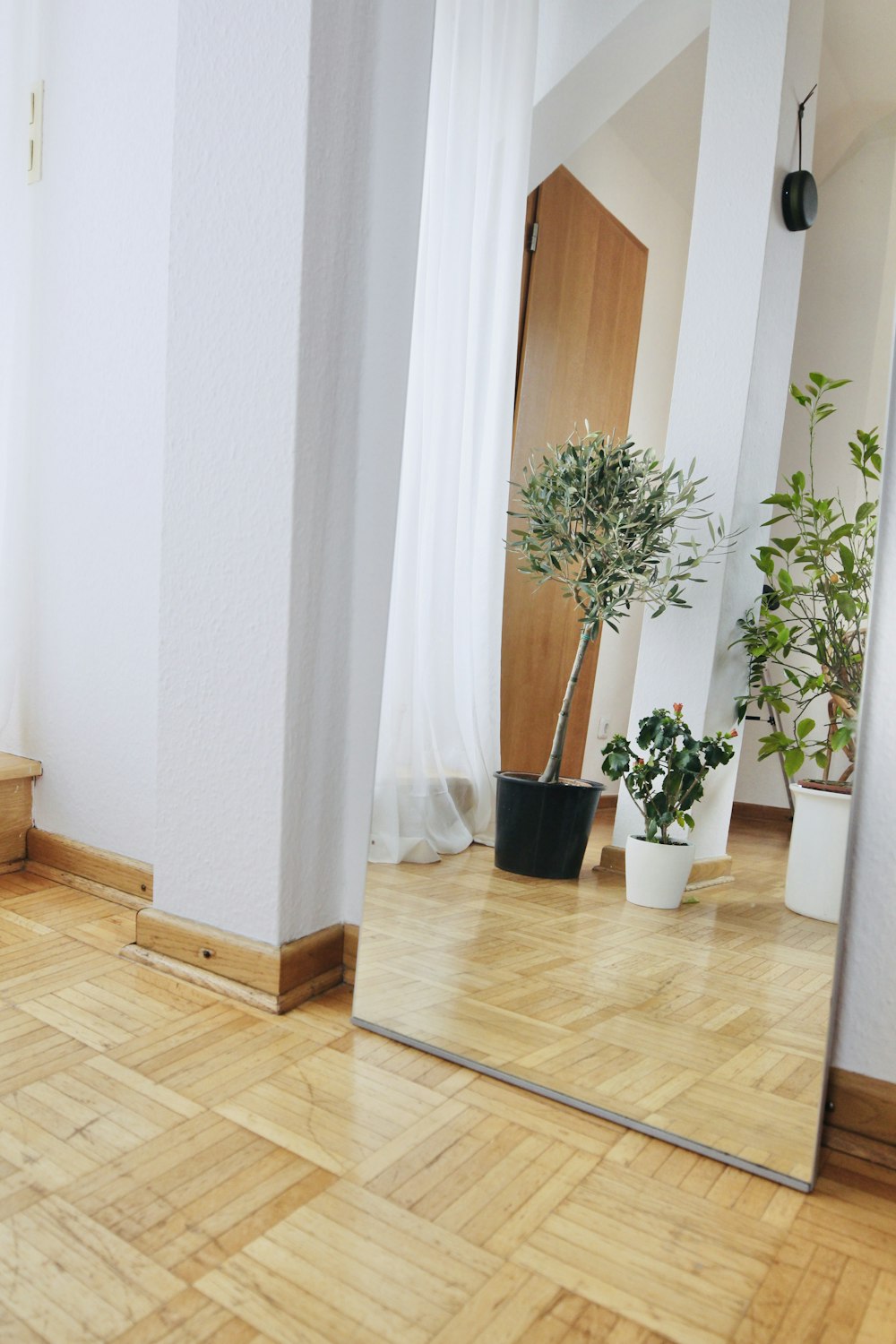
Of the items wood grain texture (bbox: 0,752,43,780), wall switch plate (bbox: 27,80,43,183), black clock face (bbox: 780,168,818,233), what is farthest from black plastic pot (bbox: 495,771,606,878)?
wall switch plate (bbox: 27,80,43,183)

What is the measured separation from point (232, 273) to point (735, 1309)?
4.65 feet

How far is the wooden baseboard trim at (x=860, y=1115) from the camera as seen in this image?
3.77 ft

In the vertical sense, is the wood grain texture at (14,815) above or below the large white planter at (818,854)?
below

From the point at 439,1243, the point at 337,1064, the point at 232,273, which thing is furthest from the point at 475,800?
the point at 232,273

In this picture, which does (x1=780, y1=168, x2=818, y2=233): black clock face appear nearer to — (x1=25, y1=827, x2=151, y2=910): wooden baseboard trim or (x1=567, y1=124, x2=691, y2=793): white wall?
(x1=567, y1=124, x2=691, y2=793): white wall

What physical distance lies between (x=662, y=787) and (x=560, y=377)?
581mm

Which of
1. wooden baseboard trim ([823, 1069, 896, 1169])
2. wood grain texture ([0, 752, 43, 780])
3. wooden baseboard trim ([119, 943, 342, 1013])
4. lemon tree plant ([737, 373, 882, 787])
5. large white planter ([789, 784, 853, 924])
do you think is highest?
lemon tree plant ([737, 373, 882, 787])

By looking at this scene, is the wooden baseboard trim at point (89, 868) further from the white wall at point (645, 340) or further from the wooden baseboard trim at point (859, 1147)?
the wooden baseboard trim at point (859, 1147)

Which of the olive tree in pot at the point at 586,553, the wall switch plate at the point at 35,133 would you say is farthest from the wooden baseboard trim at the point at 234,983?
the wall switch plate at the point at 35,133

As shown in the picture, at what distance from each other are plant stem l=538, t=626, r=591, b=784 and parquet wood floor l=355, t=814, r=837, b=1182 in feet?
0.37

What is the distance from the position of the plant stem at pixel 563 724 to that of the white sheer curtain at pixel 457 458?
0.09 m

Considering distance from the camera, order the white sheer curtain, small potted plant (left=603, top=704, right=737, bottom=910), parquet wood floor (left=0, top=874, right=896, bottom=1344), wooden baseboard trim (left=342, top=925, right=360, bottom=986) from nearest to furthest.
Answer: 1. parquet wood floor (left=0, top=874, right=896, bottom=1344)
2. small potted plant (left=603, top=704, right=737, bottom=910)
3. the white sheer curtain
4. wooden baseboard trim (left=342, top=925, right=360, bottom=986)

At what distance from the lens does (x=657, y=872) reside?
1260 millimetres

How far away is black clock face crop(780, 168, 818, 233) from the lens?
1172 millimetres
